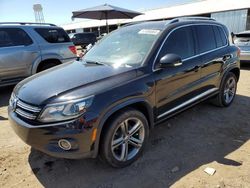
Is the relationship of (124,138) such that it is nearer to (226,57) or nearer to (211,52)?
(211,52)

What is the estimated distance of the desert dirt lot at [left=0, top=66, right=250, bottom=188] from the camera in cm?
282

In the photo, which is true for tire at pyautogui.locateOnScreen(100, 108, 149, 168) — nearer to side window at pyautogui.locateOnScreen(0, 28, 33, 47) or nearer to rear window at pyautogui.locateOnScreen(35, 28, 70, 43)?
side window at pyautogui.locateOnScreen(0, 28, 33, 47)

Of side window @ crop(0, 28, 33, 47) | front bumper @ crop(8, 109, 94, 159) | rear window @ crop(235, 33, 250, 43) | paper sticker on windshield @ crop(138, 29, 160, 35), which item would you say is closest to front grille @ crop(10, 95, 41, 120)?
front bumper @ crop(8, 109, 94, 159)

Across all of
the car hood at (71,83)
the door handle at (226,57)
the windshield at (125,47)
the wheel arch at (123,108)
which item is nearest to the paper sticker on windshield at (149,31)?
the windshield at (125,47)

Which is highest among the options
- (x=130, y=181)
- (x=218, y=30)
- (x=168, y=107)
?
(x=218, y=30)

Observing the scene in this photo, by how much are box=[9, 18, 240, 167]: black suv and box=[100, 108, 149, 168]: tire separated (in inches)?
0.4

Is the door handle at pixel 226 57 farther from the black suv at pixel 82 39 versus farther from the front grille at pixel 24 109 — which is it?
the black suv at pixel 82 39

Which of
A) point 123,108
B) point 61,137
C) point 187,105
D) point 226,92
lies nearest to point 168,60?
point 123,108

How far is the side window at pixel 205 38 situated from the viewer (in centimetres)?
408

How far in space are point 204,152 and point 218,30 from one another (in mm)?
2534

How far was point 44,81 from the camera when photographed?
122 inches

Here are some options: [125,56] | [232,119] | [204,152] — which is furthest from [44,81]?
[232,119]

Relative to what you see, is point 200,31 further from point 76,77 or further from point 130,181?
point 130,181

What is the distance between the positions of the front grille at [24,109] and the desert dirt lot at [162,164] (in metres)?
0.81
